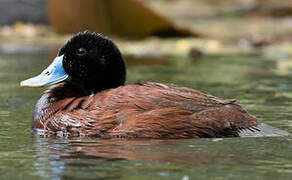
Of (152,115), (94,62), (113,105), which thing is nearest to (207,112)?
(152,115)

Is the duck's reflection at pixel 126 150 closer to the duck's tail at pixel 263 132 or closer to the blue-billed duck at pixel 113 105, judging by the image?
the blue-billed duck at pixel 113 105

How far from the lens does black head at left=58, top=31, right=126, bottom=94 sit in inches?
279

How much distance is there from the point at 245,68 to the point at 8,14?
8068 millimetres

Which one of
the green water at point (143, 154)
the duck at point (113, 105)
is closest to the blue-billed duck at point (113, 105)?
the duck at point (113, 105)

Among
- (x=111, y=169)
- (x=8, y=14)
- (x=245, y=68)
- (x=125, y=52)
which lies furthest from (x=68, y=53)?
(x=8, y=14)

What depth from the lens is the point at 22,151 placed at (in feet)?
20.1

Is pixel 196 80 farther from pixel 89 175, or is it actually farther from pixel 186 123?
pixel 89 175

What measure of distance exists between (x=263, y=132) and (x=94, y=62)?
5.63 ft

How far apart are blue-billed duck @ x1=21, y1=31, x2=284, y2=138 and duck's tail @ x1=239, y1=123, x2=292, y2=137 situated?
0.09 ft

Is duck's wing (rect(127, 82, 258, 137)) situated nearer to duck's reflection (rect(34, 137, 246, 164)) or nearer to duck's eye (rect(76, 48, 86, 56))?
duck's reflection (rect(34, 137, 246, 164))

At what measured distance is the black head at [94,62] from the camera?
7098 mm

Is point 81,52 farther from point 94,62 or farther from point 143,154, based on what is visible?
point 143,154

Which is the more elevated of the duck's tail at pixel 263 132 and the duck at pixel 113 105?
the duck at pixel 113 105

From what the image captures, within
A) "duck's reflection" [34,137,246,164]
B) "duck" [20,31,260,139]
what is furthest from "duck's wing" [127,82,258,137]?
"duck's reflection" [34,137,246,164]
